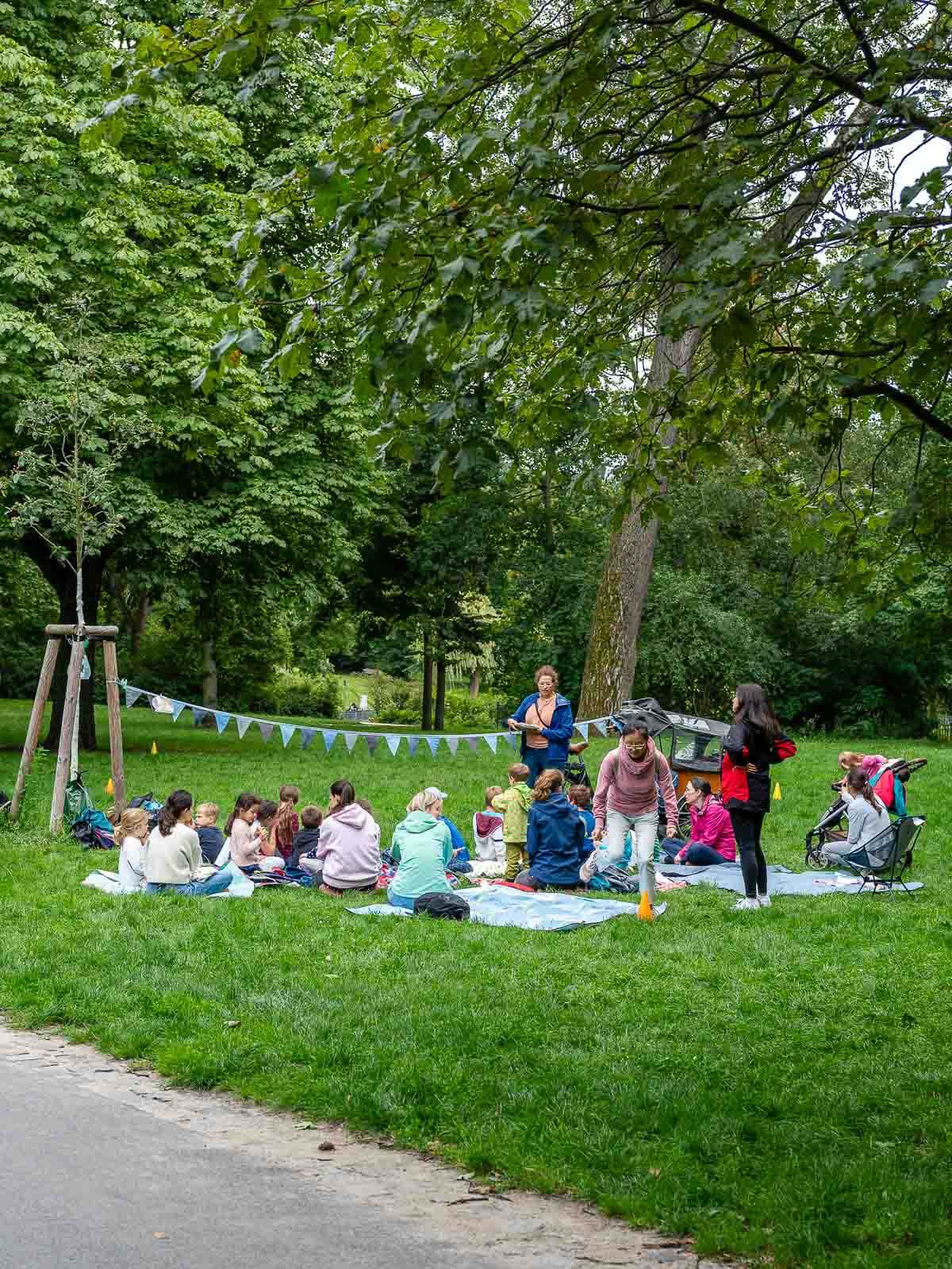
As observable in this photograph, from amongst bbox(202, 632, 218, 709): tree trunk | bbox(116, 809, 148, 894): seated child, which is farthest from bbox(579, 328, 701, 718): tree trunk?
bbox(202, 632, 218, 709): tree trunk

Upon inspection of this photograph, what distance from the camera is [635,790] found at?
11.9 m

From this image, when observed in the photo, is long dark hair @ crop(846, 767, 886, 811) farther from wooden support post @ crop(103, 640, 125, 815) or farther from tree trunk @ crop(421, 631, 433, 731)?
tree trunk @ crop(421, 631, 433, 731)

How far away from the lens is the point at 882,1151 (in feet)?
17.6

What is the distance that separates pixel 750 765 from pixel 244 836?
4.86m

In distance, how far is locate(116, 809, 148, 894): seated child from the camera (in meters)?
11.3

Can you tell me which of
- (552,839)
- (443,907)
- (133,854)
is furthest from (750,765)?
(133,854)

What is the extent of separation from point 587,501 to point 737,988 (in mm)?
24849

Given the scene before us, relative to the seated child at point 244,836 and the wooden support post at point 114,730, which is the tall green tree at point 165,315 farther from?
the seated child at point 244,836

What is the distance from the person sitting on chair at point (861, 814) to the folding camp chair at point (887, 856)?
0.45m

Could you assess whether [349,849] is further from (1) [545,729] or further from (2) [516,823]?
(1) [545,729]

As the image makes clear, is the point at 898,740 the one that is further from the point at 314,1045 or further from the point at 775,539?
the point at 314,1045

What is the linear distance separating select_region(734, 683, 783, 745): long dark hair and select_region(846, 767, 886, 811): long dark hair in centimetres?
Result: 253

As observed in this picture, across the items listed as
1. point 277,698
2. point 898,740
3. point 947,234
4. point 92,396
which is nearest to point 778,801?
point 92,396

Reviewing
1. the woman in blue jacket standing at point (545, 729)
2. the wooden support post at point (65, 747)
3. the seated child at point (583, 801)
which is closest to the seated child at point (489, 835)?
the woman in blue jacket standing at point (545, 729)
